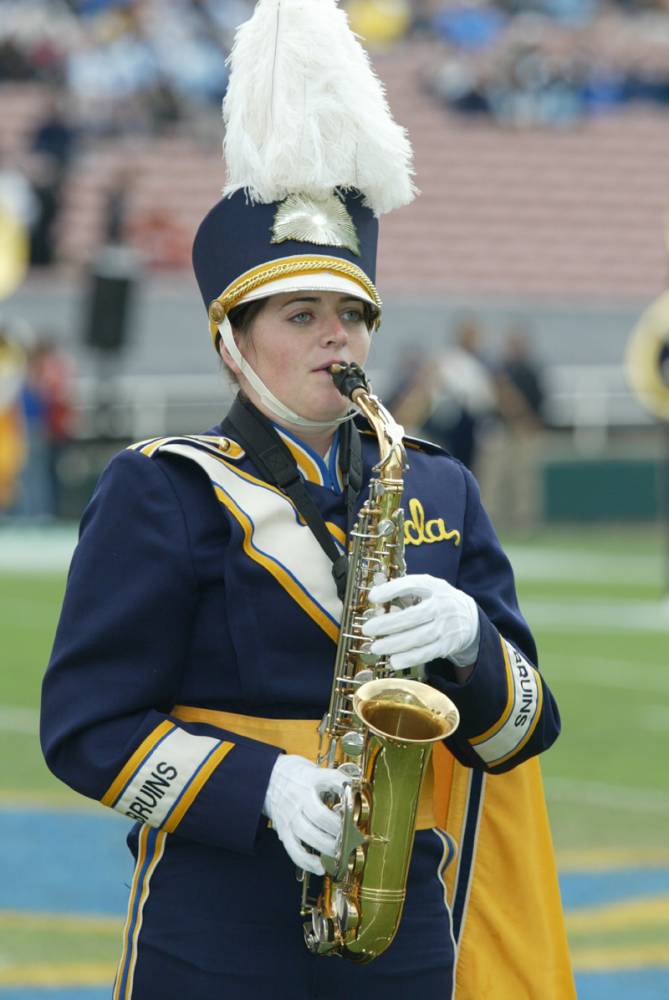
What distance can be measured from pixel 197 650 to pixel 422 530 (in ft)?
1.29

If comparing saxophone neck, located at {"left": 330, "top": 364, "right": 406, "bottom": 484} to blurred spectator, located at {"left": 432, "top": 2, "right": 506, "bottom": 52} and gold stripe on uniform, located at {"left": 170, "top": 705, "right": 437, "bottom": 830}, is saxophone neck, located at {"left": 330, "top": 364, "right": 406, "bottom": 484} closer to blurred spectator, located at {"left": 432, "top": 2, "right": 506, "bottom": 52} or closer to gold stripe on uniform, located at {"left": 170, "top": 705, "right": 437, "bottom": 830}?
gold stripe on uniform, located at {"left": 170, "top": 705, "right": 437, "bottom": 830}

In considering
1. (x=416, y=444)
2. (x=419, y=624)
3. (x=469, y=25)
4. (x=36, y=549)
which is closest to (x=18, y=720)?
(x=416, y=444)

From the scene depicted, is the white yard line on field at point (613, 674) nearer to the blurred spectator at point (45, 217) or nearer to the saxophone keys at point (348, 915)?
the saxophone keys at point (348, 915)

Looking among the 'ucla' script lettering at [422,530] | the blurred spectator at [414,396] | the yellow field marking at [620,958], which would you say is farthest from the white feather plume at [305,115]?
the blurred spectator at [414,396]

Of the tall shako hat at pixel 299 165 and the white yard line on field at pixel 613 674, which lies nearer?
the tall shako hat at pixel 299 165

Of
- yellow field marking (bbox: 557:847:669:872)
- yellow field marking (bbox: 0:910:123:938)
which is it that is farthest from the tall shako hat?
yellow field marking (bbox: 557:847:669:872)

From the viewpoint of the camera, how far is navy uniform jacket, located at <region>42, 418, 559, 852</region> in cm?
269

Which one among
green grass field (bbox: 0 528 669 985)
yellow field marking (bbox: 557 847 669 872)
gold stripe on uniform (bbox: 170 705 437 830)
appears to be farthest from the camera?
yellow field marking (bbox: 557 847 669 872)

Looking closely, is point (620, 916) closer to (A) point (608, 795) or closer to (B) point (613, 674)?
(A) point (608, 795)

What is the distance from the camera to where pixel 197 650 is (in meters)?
2.76

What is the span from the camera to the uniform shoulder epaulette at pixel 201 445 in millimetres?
2811

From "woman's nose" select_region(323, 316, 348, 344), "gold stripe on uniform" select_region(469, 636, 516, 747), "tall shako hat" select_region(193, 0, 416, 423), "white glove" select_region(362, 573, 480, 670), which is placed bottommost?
"gold stripe on uniform" select_region(469, 636, 516, 747)

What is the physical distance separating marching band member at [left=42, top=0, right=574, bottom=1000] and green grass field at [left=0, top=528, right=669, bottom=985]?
2.60 metres

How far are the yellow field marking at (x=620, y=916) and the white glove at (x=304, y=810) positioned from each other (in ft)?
10.5
